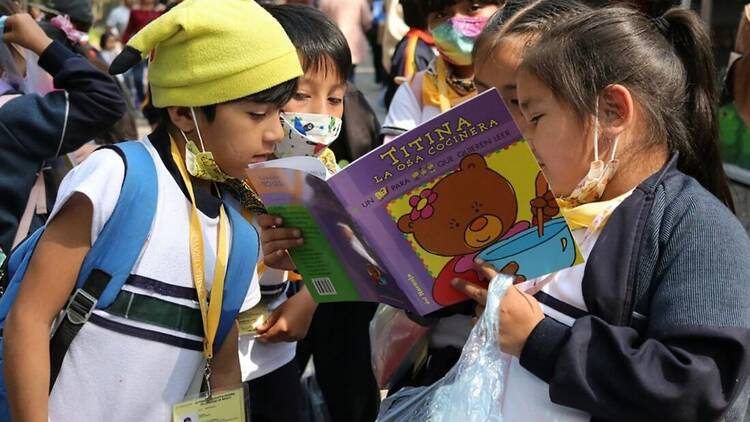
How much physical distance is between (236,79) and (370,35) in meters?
12.3

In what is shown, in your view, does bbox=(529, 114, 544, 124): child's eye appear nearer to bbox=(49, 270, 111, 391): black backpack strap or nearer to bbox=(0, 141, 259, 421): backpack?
bbox=(0, 141, 259, 421): backpack

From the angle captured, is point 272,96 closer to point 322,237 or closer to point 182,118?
point 182,118

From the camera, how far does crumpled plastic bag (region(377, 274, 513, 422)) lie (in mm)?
1603

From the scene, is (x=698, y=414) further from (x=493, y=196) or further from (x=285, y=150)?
(x=285, y=150)

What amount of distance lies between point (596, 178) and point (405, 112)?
153cm

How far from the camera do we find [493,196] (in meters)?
1.58

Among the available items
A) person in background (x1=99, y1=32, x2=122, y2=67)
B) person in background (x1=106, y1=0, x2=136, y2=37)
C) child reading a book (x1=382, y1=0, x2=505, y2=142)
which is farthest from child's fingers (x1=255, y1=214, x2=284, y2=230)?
person in background (x1=106, y1=0, x2=136, y2=37)

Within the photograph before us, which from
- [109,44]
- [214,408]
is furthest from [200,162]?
[109,44]

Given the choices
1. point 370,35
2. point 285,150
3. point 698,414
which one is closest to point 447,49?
point 285,150

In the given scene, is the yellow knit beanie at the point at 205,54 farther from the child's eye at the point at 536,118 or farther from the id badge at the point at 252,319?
the id badge at the point at 252,319

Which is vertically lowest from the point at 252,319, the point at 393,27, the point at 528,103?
the point at 393,27

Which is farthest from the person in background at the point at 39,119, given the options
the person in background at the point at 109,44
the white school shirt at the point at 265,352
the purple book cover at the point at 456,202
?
the person in background at the point at 109,44

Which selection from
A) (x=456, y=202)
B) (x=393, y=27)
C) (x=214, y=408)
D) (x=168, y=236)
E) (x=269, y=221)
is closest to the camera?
(x=456, y=202)

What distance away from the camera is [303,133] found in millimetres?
2455
